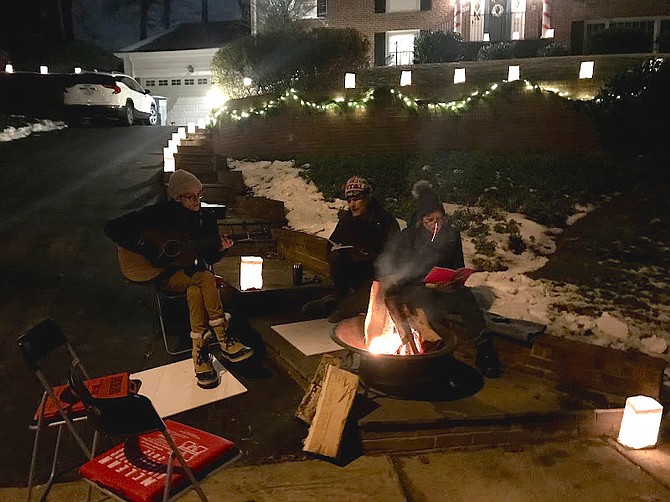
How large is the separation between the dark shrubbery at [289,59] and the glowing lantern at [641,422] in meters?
11.0

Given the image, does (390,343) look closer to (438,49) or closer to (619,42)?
(619,42)

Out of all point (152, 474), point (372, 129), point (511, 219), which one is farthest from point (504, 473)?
point (372, 129)

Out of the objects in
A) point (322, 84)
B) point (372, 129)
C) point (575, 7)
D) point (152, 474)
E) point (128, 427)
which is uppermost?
point (575, 7)

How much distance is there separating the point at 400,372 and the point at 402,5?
18.5 m

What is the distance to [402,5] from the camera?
Result: 1952 centimetres

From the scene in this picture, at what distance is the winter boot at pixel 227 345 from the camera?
4.23 metres

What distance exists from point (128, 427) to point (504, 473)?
6.77 feet

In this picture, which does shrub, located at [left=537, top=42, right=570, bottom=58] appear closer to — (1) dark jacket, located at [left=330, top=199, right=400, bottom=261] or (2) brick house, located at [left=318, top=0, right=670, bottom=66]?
(2) brick house, located at [left=318, top=0, right=670, bottom=66]

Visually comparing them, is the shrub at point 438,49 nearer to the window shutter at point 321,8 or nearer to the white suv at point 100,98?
the window shutter at point 321,8

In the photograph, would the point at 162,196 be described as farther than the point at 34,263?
Yes

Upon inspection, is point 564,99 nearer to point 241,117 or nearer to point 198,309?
point 241,117

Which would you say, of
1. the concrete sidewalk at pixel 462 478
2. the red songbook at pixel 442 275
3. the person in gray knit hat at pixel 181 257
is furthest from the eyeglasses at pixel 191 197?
the concrete sidewalk at pixel 462 478

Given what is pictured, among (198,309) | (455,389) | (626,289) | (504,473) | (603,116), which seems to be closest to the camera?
(504,473)

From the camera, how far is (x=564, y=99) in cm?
1024
